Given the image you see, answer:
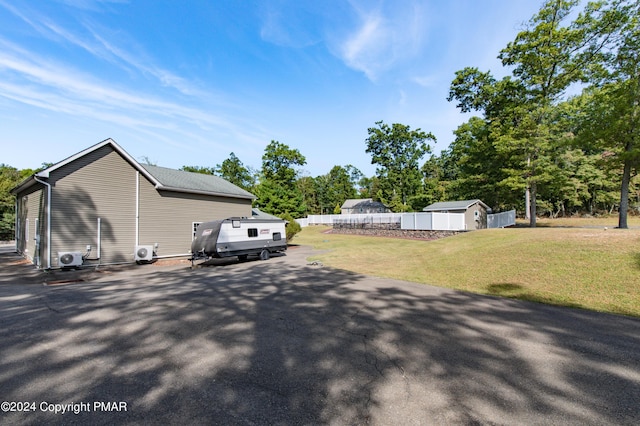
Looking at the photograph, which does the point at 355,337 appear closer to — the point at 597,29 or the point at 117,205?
the point at 117,205

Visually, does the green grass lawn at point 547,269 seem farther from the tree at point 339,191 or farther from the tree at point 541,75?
the tree at point 339,191

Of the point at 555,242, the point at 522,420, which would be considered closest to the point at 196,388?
the point at 522,420

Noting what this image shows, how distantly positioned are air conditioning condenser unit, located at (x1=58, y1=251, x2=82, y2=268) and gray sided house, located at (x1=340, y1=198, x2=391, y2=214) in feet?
186

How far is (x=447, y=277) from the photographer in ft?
36.9

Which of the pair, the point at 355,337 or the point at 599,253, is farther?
the point at 599,253

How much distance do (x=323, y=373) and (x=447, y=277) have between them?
29.3ft

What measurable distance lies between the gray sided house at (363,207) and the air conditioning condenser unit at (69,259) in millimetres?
56828

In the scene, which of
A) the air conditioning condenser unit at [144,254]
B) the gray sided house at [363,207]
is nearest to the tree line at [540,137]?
the gray sided house at [363,207]

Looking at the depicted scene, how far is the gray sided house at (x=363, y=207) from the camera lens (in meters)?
67.2

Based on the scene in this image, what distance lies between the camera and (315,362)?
431 centimetres

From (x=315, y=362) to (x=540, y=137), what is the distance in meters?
29.2

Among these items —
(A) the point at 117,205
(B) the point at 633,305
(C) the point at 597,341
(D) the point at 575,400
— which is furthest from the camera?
(A) the point at 117,205

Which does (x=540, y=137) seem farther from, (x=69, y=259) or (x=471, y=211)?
(x=69, y=259)

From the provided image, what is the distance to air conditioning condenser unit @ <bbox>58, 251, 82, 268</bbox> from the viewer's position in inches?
549
